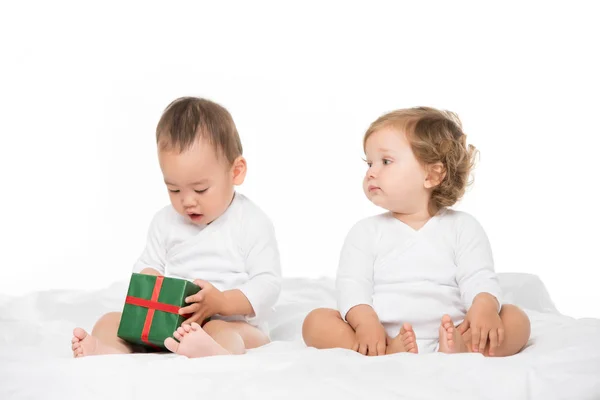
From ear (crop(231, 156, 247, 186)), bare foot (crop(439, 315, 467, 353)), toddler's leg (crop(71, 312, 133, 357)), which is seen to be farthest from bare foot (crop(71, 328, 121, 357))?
bare foot (crop(439, 315, 467, 353))

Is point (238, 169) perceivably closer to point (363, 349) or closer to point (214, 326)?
point (214, 326)

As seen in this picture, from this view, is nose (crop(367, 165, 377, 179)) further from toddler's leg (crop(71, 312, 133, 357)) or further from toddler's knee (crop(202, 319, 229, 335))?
toddler's leg (crop(71, 312, 133, 357))

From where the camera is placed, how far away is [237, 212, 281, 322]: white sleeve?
2.37 m

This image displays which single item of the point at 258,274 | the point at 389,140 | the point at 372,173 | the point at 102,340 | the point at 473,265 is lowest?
the point at 102,340

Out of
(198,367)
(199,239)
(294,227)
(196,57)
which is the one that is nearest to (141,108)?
(196,57)

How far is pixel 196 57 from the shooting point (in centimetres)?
444

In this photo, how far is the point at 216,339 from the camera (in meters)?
2.16

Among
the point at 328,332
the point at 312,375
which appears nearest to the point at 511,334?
the point at 328,332

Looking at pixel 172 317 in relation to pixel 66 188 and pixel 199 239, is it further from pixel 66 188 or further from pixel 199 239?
pixel 66 188

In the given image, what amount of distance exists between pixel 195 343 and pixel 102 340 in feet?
1.21

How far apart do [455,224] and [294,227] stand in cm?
215

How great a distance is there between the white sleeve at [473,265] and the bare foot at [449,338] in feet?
0.55

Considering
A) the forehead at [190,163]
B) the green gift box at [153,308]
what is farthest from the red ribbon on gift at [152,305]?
the forehead at [190,163]

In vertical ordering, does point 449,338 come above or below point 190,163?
below
